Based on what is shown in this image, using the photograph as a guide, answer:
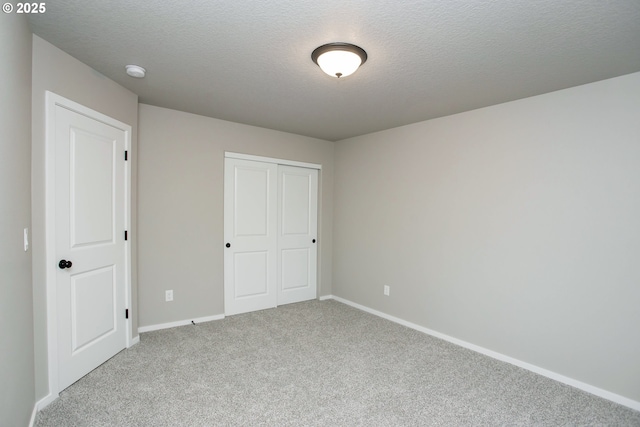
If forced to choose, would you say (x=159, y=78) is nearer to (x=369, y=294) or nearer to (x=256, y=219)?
(x=256, y=219)

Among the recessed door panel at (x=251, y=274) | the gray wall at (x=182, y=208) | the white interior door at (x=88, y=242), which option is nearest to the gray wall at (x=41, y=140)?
the white interior door at (x=88, y=242)

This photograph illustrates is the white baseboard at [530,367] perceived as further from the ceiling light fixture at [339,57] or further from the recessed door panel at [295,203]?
the ceiling light fixture at [339,57]

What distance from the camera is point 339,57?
2.09m

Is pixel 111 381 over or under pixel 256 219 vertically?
under

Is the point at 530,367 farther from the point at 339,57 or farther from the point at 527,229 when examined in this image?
the point at 339,57

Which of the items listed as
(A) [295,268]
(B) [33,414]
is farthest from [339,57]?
(A) [295,268]

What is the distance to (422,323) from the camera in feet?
12.3

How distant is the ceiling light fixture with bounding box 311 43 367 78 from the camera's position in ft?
6.76

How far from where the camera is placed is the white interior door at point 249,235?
4.09 metres

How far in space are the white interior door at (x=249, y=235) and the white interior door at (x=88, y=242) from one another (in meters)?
1.28

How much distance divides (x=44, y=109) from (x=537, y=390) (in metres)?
4.14

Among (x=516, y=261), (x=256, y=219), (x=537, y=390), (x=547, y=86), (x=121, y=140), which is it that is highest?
(x=547, y=86)

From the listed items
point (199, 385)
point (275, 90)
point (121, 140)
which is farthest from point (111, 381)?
point (275, 90)

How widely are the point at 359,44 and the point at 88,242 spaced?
2.55 meters
